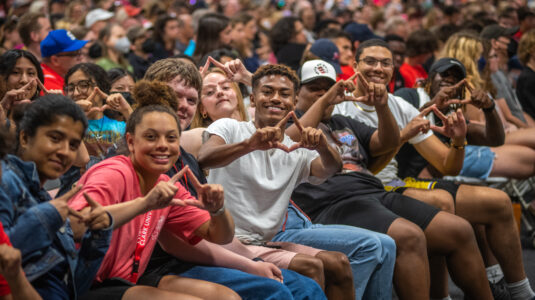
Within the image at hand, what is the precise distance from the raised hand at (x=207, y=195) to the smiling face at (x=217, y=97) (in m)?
1.30

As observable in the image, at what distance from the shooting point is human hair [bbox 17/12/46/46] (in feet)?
16.1

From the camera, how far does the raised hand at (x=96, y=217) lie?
1.92m

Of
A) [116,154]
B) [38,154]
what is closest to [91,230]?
[38,154]

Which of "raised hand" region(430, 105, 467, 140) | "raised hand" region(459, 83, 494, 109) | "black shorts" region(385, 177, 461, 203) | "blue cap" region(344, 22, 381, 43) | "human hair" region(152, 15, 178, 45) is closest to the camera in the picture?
"raised hand" region(430, 105, 467, 140)

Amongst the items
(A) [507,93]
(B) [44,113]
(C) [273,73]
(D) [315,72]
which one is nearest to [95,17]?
(A) [507,93]

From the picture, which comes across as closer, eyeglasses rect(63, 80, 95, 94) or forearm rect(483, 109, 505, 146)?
eyeglasses rect(63, 80, 95, 94)

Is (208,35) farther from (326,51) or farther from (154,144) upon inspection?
(154,144)

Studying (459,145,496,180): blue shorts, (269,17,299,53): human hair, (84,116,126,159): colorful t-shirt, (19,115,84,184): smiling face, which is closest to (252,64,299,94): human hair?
(84,116,126,159): colorful t-shirt

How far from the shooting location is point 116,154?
2.50 meters

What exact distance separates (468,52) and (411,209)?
2.19m

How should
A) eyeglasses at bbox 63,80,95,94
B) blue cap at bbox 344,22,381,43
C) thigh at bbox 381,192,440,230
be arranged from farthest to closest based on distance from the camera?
blue cap at bbox 344,22,381,43, eyeglasses at bbox 63,80,95,94, thigh at bbox 381,192,440,230

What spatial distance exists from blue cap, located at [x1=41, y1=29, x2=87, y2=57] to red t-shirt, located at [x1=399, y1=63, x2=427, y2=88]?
9.75 ft

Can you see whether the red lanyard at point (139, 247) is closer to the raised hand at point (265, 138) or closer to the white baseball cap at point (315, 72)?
the raised hand at point (265, 138)

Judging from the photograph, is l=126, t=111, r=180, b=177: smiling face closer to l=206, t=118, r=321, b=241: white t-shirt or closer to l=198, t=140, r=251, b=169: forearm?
l=198, t=140, r=251, b=169: forearm
